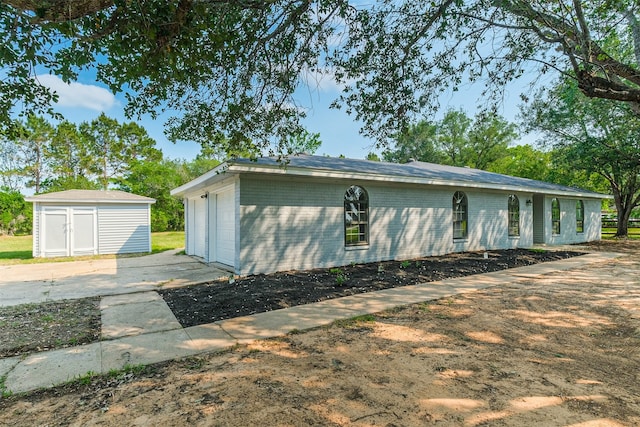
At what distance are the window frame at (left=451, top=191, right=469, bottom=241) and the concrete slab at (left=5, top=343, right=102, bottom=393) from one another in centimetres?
1170

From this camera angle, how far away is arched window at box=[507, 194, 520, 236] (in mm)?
13838

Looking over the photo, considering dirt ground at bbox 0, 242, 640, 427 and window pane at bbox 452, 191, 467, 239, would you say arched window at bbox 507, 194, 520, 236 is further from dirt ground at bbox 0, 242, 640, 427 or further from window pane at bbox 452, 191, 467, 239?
dirt ground at bbox 0, 242, 640, 427

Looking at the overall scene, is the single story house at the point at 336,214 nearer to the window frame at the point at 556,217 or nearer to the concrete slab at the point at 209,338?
the window frame at the point at 556,217

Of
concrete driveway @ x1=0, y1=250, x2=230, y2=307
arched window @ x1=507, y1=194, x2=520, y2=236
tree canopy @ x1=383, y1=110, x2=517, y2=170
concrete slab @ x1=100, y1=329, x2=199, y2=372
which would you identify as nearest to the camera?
concrete slab @ x1=100, y1=329, x2=199, y2=372

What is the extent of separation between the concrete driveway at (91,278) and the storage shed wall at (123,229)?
108 inches

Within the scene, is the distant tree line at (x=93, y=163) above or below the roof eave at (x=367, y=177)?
above

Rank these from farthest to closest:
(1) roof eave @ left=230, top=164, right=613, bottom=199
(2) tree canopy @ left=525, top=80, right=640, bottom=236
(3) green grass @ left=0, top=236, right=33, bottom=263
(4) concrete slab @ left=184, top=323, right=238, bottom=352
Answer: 1. (2) tree canopy @ left=525, top=80, right=640, bottom=236
2. (3) green grass @ left=0, top=236, right=33, bottom=263
3. (1) roof eave @ left=230, top=164, right=613, bottom=199
4. (4) concrete slab @ left=184, top=323, right=238, bottom=352

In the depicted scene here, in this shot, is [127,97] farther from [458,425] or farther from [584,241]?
[584,241]

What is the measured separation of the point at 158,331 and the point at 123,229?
11.9 metres

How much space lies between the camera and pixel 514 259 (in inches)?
410

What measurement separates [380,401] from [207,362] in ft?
6.15

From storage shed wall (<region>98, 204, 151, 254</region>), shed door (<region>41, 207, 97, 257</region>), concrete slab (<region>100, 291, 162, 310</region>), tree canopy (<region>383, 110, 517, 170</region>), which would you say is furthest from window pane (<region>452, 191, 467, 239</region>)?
tree canopy (<region>383, 110, 517, 170</region>)

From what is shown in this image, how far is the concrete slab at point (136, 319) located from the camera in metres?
4.32

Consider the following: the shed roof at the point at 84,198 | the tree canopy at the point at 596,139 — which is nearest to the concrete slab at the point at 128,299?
the shed roof at the point at 84,198
